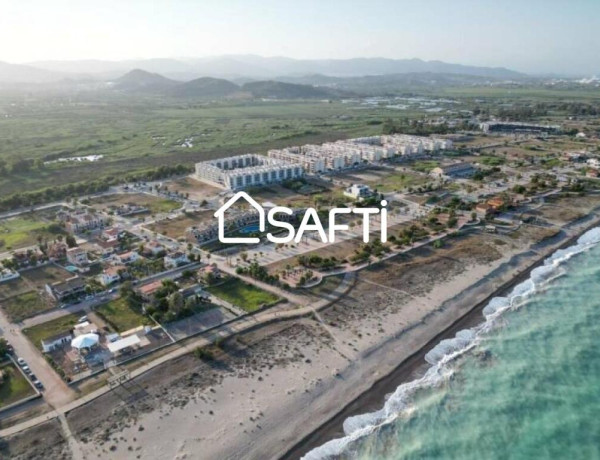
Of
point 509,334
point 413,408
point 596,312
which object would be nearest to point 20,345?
point 413,408

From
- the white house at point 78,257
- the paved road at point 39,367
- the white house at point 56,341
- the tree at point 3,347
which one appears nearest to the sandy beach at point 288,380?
the paved road at point 39,367

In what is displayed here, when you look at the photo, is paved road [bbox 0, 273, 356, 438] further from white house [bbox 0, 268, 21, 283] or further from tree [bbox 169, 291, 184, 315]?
white house [bbox 0, 268, 21, 283]

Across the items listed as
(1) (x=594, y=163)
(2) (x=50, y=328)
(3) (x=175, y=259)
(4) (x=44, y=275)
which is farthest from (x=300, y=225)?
(1) (x=594, y=163)

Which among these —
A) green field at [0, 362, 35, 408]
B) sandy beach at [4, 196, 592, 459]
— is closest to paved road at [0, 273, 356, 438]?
sandy beach at [4, 196, 592, 459]

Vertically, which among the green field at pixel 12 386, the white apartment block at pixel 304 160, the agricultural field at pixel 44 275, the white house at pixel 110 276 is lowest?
the green field at pixel 12 386

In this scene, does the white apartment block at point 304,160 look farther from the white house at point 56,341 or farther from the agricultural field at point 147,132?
the white house at point 56,341

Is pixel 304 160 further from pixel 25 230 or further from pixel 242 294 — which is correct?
pixel 242 294
